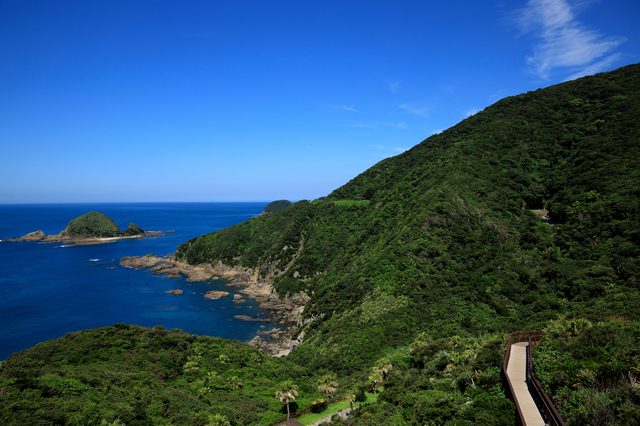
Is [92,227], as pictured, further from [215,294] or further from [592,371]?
[592,371]

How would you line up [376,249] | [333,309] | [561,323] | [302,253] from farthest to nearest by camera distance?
[302,253] < [376,249] < [333,309] < [561,323]

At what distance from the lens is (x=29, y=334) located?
63438 mm

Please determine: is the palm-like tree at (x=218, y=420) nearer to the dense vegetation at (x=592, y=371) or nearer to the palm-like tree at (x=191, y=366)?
the palm-like tree at (x=191, y=366)

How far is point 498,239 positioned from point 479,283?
35.8 feet

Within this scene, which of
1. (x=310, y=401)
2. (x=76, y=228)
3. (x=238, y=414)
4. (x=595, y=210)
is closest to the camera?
(x=238, y=414)

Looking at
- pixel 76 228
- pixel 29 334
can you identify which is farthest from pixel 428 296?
pixel 76 228

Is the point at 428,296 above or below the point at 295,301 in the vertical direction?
above

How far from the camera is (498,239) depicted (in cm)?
5466

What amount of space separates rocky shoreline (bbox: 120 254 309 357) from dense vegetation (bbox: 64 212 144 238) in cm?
6488

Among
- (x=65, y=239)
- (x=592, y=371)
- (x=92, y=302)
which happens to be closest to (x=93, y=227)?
(x=65, y=239)

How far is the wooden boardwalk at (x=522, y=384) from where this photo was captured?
43.8 ft

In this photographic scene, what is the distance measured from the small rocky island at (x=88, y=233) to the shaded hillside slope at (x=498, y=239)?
129677 millimetres

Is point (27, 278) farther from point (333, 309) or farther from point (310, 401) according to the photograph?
point (310, 401)

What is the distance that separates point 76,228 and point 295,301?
515 ft
